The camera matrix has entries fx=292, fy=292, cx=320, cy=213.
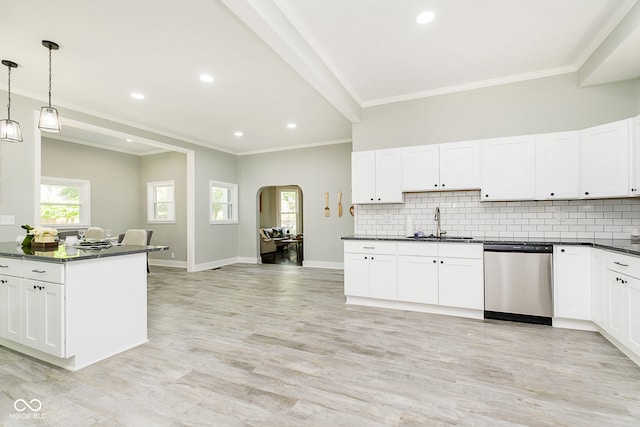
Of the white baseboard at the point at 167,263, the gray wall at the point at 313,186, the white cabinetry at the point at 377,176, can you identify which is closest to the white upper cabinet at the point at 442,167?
the white cabinetry at the point at 377,176

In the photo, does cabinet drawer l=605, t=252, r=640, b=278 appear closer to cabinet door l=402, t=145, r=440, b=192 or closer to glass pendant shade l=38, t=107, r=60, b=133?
cabinet door l=402, t=145, r=440, b=192

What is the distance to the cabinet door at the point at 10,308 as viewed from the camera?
98.2 inches

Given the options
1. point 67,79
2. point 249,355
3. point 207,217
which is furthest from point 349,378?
point 207,217

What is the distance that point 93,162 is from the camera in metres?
6.68

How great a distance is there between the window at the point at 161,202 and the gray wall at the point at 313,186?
5.94 feet

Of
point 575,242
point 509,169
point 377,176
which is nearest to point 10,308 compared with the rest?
point 377,176

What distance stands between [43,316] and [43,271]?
364 millimetres

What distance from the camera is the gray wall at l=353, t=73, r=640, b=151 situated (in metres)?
3.31

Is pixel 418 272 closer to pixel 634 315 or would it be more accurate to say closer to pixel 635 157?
pixel 634 315

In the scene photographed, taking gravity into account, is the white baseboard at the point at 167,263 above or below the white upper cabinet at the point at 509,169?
below

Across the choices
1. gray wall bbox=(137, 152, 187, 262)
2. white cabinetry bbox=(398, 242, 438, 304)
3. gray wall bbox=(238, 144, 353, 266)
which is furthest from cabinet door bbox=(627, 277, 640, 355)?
gray wall bbox=(137, 152, 187, 262)

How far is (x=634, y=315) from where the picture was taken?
2.26m

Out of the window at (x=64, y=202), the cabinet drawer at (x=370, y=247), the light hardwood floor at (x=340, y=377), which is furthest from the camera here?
the window at (x=64, y=202)

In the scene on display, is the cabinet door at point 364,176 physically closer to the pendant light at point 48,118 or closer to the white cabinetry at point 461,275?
the white cabinetry at point 461,275
